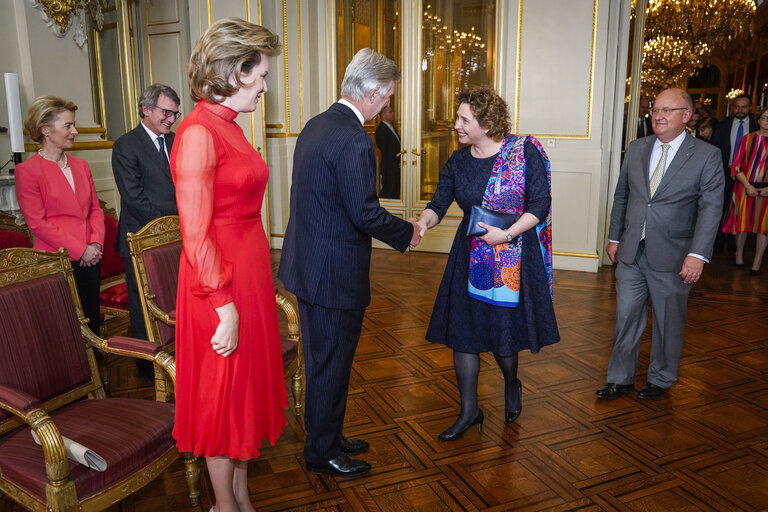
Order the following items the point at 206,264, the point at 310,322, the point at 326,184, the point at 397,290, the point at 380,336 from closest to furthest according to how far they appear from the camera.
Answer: the point at 206,264, the point at 326,184, the point at 310,322, the point at 380,336, the point at 397,290

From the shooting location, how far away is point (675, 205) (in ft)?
9.11

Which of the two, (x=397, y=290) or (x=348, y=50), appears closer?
(x=397, y=290)

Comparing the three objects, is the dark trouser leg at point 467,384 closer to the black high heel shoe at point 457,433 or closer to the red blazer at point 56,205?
the black high heel shoe at point 457,433

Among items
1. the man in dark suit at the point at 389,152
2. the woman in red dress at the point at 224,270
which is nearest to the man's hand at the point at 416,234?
the woman in red dress at the point at 224,270

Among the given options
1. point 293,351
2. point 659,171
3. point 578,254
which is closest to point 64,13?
point 293,351

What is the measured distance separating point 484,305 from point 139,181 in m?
1.85

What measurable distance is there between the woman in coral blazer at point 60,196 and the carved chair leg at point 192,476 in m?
1.26

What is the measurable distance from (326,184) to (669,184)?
65.5 inches

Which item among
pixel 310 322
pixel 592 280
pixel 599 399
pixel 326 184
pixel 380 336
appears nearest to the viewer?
pixel 326 184

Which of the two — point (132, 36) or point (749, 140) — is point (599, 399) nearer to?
point (749, 140)

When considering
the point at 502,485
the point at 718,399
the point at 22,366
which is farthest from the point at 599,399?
the point at 22,366

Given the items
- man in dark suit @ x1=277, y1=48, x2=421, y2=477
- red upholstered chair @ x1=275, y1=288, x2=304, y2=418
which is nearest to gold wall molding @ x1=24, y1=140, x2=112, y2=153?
red upholstered chair @ x1=275, y1=288, x2=304, y2=418

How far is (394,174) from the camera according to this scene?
263 inches

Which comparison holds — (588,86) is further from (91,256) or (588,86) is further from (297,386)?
(91,256)
